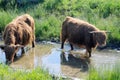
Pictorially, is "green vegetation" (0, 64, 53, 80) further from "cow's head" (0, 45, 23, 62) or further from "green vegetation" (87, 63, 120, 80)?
"cow's head" (0, 45, 23, 62)

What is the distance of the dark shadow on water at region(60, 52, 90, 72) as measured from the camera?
12.2 m

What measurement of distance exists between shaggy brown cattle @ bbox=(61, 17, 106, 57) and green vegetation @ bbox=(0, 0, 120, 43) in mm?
1319

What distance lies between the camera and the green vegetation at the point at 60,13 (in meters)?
15.1

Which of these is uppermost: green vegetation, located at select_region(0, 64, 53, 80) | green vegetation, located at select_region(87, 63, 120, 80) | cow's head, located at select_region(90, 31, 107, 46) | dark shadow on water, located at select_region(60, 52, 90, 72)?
cow's head, located at select_region(90, 31, 107, 46)

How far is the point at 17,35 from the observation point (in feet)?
42.2

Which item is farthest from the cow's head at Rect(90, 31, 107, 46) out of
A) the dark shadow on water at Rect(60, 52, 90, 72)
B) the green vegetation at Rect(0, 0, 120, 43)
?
the green vegetation at Rect(0, 0, 120, 43)

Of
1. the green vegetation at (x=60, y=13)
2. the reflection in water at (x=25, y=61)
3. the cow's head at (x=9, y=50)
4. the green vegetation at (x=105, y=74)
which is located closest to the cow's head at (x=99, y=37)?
the green vegetation at (x=60, y=13)

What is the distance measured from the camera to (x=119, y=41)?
1409cm

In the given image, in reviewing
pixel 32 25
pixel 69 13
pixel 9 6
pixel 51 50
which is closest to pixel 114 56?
pixel 51 50

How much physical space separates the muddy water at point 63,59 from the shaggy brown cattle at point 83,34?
0.40 meters

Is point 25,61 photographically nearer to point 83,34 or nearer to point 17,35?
point 17,35

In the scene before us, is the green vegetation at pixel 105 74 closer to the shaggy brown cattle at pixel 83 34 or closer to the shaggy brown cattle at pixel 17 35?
the shaggy brown cattle at pixel 17 35

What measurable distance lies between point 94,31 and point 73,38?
35.7 inches

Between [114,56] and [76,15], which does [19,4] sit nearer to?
[76,15]
